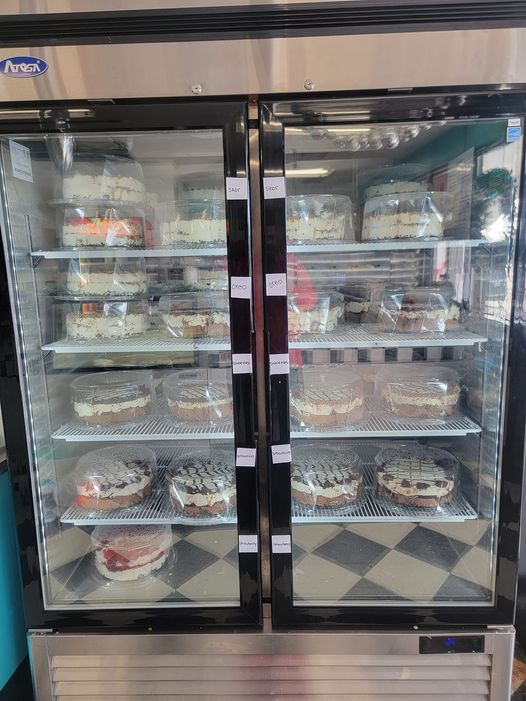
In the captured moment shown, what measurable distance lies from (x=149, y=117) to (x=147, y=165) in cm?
52

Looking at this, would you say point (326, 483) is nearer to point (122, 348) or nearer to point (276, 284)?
point (276, 284)

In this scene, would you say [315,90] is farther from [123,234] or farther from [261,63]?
[123,234]

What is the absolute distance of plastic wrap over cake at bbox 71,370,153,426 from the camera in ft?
5.56

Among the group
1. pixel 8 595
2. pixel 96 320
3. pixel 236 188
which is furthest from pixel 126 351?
pixel 8 595

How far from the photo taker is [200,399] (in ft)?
5.60

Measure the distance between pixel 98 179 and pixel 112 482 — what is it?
1.23m

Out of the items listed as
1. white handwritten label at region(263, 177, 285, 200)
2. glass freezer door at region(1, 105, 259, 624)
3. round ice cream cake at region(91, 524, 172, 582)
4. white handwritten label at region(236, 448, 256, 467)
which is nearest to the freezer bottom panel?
glass freezer door at region(1, 105, 259, 624)

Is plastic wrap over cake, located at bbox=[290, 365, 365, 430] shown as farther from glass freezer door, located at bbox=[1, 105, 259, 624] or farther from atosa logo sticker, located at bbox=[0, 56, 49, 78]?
atosa logo sticker, located at bbox=[0, 56, 49, 78]

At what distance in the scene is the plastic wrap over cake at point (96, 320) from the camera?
1.65m

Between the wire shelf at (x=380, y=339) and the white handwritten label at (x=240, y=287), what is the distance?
0.87 feet

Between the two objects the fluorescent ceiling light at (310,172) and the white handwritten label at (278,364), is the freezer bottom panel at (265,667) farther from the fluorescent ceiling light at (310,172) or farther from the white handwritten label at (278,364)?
Answer: the fluorescent ceiling light at (310,172)

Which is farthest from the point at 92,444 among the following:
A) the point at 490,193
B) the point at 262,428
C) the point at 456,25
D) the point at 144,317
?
the point at 456,25

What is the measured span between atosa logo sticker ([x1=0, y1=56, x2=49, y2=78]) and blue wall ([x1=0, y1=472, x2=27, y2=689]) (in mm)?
1431

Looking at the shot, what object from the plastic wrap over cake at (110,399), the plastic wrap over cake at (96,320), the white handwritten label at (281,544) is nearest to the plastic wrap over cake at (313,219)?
the plastic wrap over cake at (96,320)
